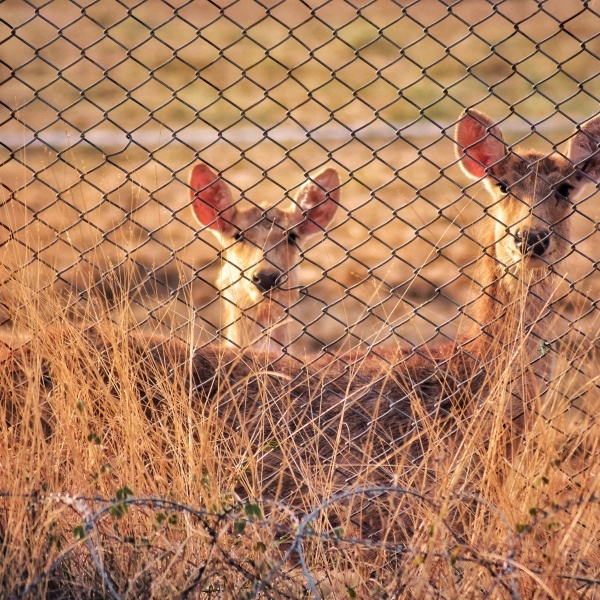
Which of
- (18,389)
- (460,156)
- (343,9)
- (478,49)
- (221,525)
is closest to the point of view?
(221,525)

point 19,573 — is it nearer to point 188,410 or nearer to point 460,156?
point 188,410

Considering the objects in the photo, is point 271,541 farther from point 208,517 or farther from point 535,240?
point 535,240

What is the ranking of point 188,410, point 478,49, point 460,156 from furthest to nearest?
point 478,49 < point 460,156 < point 188,410


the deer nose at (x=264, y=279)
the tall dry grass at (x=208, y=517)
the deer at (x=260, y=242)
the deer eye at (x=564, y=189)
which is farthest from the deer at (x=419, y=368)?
the deer at (x=260, y=242)

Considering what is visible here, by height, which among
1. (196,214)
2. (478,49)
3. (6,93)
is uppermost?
(196,214)

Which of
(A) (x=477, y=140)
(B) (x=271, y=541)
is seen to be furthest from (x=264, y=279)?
(B) (x=271, y=541)

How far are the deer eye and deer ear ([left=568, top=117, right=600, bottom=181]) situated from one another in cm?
14

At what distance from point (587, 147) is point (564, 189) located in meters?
0.41

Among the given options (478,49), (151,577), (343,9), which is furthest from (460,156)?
(343,9)

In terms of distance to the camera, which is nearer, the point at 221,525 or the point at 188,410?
the point at 221,525

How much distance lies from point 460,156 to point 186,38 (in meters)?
16.2

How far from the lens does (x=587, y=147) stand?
19.1 ft

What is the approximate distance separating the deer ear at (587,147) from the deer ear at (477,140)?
0.38m

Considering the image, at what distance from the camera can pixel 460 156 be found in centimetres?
562
